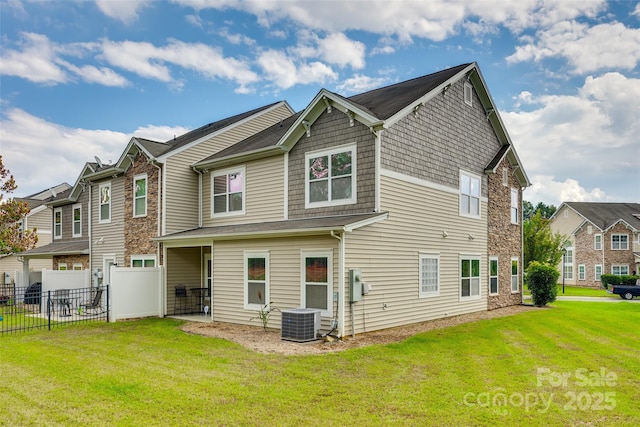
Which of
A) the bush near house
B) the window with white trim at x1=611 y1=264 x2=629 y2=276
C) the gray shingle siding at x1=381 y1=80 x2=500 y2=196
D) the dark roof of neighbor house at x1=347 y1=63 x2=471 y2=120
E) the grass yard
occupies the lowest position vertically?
the bush near house

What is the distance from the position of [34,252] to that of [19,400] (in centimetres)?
1929

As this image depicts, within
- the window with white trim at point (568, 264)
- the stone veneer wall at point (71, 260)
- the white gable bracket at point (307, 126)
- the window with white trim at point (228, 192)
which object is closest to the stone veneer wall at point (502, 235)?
the white gable bracket at point (307, 126)

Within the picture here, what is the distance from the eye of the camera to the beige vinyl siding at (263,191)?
14328mm

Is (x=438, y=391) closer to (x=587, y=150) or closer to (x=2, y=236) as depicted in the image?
(x=587, y=150)

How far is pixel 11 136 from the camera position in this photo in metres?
22.4

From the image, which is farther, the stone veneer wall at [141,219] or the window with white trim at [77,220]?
the window with white trim at [77,220]

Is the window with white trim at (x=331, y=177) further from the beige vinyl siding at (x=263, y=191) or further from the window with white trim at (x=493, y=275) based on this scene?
the window with white trim at (x=493, y=275)

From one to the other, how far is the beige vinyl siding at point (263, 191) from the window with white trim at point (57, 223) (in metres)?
13.4

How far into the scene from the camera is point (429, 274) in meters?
14.2

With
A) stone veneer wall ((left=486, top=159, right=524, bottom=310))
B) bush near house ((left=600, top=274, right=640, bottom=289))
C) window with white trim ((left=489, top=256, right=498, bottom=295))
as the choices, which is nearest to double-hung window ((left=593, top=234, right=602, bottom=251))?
bush near house ((left=600, top=274, right=640, bottom=289))

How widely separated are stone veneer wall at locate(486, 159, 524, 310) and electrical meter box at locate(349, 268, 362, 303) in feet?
Result: 28.2

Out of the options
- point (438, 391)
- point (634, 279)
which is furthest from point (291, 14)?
point (634, 279)

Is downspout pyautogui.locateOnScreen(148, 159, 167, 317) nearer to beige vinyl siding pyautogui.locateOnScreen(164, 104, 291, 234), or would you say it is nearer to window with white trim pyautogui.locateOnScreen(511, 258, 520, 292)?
beige vinyl siding pyautogui.locateOnScreen(164, 104, 291, 234)

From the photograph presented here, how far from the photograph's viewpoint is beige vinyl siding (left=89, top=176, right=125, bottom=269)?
18.2 m
